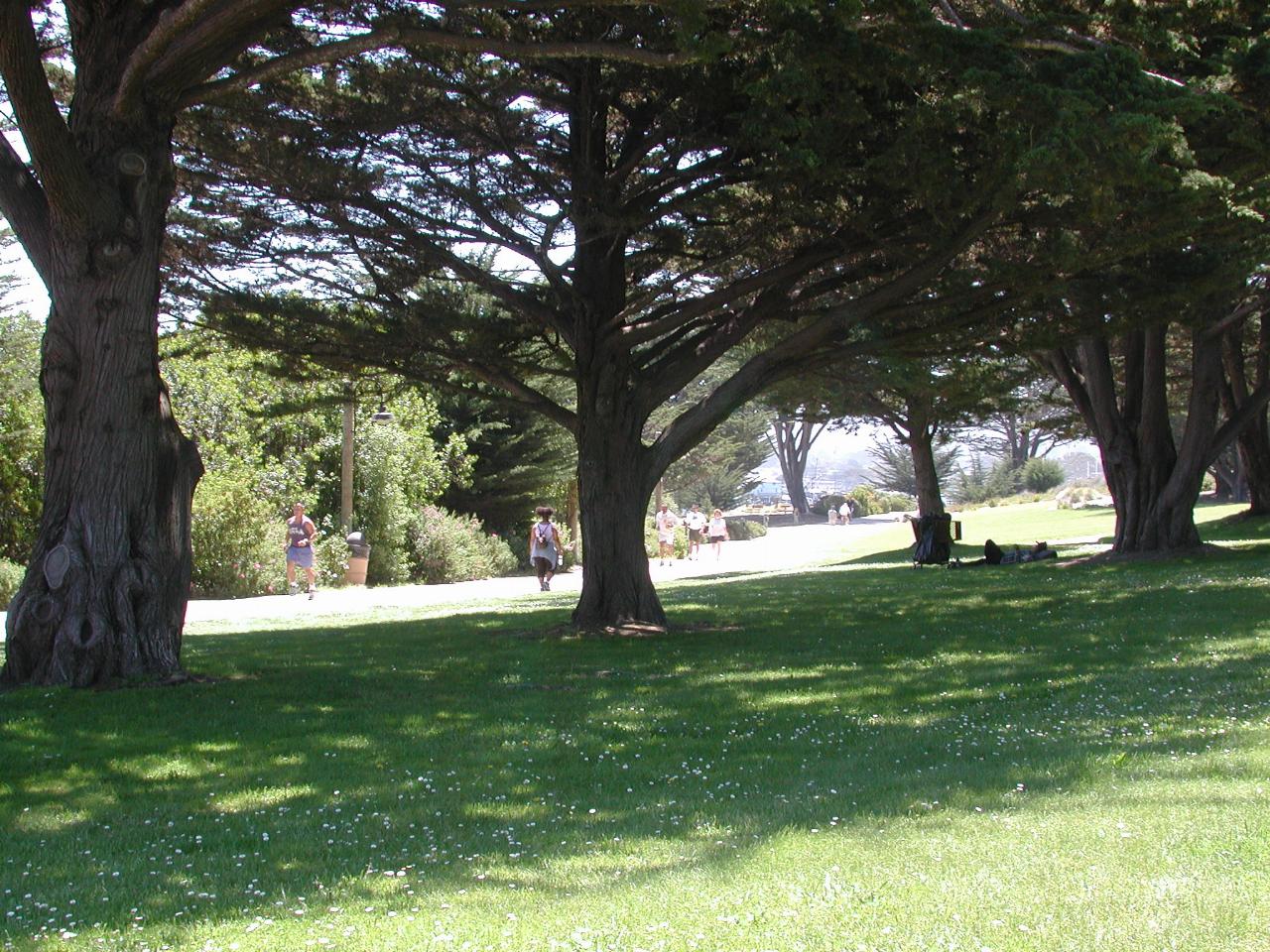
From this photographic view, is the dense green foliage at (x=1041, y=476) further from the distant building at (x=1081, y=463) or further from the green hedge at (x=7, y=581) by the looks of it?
the green hedge at (x=7, y=581)

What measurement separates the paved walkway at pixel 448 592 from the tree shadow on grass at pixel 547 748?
22.7 feet

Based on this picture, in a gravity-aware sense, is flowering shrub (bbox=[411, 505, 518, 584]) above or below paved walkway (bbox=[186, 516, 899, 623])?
above

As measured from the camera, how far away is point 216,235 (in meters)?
13.1

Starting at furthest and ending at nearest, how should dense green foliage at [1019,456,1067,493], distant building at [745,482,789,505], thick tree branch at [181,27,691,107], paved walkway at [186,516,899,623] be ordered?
1. distant building at [745,482,789,505]
2. dense green foliage at [1019,456,1067,493]
3. paved walkway at [186,516,899,623]
4. thick tree branch at [181,27,691,107]

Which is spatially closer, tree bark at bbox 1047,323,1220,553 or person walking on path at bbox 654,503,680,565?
tree bark at bbox 1047,323,1220,553

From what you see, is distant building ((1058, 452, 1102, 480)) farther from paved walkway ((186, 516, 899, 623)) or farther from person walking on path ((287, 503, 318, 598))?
person walking on path ((287, 503, 318, 598))

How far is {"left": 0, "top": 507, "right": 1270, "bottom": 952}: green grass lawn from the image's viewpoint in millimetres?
4133

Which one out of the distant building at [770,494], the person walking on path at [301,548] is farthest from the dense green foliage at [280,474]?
the distant building at [770,494]

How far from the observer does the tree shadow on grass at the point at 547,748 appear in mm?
4996

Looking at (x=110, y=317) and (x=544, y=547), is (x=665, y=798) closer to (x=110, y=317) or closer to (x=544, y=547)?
(x=110, y=317)

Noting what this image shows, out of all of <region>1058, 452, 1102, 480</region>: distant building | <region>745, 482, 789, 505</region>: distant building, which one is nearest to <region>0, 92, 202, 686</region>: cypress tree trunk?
<region>745, 482, 789, 505</region>: distant building

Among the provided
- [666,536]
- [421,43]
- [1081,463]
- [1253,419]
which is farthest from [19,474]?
[1081,463]

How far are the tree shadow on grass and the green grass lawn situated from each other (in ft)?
0.10

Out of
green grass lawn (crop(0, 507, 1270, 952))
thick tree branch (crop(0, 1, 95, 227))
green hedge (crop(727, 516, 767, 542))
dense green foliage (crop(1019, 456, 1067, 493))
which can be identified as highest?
thick tree branch (crop(0, 1, 95, 227))
